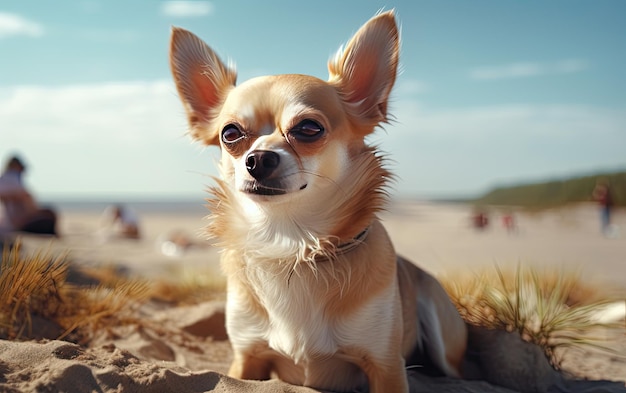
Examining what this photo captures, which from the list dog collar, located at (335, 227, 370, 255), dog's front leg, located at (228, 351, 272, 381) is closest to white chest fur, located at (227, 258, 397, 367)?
dog collar, located at (335, 227, 370, 255)

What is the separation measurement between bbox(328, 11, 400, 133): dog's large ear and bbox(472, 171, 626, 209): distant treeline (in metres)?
29.4

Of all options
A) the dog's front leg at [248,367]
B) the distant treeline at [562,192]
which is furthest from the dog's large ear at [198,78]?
the distant treeline at [562,192]

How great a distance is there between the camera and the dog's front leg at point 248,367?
305 cm

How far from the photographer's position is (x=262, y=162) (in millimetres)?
2396

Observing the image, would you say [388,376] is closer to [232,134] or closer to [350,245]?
[350,245]

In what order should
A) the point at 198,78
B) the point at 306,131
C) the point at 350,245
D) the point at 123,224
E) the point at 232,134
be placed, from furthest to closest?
the point at 123,224 → the point at 198,78 → the point at 350,245 → the point at 232,134 → the point at 306,131

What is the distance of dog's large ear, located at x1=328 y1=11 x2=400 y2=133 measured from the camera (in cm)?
288

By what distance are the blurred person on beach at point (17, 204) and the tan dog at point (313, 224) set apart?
7.59 m

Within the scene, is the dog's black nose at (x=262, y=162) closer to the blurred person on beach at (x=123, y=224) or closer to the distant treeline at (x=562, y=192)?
the blurred person on beach at (x=123, y=224)

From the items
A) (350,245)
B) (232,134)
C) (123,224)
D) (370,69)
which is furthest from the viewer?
(123,224)

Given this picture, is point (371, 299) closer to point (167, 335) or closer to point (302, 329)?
point (302, 329)

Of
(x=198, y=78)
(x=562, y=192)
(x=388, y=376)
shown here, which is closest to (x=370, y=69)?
(x=198, y=78)

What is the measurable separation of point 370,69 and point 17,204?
8.61 meters

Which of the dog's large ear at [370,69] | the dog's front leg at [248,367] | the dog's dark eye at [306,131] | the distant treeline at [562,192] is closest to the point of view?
the dog's dark eye at [306,131]
